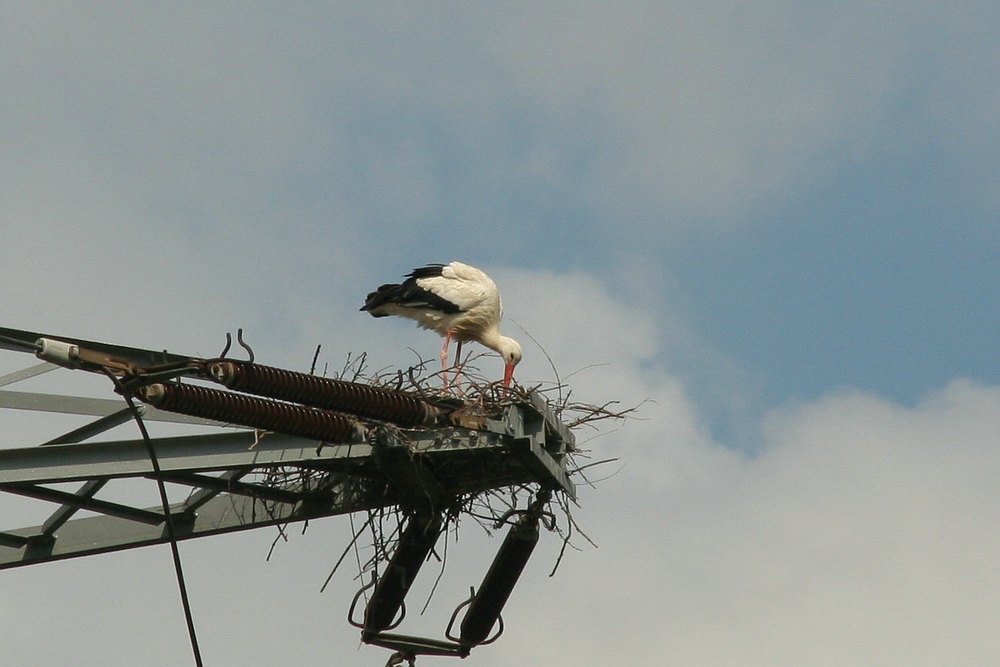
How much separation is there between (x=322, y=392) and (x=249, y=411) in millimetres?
338

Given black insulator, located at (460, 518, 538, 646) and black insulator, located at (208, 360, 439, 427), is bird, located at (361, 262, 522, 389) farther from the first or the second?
black insulator, located at (208, 360, 439, 427)

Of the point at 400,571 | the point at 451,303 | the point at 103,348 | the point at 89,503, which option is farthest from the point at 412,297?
the point at 103,348

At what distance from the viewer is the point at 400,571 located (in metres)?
9.13

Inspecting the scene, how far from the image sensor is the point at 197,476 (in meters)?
8.40

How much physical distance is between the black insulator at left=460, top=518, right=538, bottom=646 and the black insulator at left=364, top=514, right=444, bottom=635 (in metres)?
0.38

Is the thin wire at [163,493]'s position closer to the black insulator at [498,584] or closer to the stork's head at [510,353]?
the black insulator at [498,584]

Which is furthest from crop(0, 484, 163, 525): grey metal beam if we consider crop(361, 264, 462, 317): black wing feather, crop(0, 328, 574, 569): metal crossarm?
crop(361, 264, 462, 317): black wing feather

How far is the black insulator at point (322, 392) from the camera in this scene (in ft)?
22.4

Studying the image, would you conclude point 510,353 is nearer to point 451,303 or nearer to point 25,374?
point 451,303

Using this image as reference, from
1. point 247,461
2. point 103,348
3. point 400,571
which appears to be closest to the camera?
point 103,348

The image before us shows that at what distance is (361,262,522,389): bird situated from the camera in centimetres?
1472

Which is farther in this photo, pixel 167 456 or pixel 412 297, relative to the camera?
pixel 412 297

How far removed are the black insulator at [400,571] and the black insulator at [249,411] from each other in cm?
138

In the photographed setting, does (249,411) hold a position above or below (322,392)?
below
